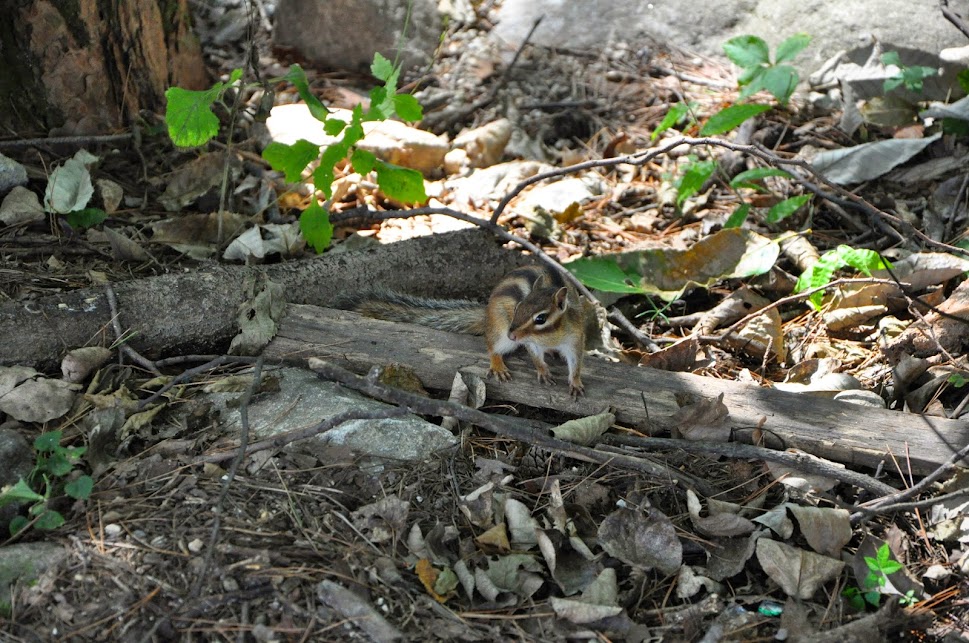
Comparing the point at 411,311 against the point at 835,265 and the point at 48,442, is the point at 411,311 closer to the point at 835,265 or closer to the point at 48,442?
the point at 48,442

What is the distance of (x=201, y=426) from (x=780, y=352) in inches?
98.8

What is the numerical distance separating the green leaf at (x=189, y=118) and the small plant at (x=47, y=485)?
1.29 m

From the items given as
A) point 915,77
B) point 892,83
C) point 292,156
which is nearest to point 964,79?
point 915,77

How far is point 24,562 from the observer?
2.24 metres

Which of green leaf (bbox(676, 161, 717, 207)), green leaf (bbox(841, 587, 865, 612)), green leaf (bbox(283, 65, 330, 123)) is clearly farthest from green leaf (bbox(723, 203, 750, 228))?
green leaf (bbox(841, 587, 865, 612))

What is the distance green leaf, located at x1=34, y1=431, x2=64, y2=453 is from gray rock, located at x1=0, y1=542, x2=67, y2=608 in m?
0.29

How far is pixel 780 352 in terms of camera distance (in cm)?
381

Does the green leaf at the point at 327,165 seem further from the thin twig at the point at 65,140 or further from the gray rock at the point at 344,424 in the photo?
the thin twig at the point at 65,140

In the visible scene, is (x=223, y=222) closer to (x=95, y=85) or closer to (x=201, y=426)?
(x=95, y=85)

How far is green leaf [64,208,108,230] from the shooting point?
11.9 ft

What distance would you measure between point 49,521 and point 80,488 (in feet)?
0.38

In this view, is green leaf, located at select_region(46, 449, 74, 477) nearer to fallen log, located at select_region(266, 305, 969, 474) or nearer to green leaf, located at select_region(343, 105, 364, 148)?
fallen log, located at select_region(266, 305, 969, 474)

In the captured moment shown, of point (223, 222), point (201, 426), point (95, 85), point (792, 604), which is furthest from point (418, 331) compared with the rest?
point (95, 85)

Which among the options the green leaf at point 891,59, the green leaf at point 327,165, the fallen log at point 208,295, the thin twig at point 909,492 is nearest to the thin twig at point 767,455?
the thin twig at point 909,492
